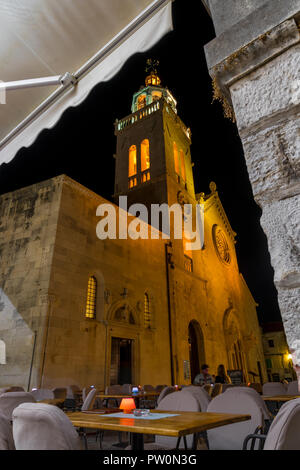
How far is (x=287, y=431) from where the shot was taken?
1.40 meters

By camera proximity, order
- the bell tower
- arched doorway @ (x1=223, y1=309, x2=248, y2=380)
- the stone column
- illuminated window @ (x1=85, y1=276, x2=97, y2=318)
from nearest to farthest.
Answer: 1. the stone column
2. illuminated window @ (x1=85, y1=276, x2=97, y2=318)
3. the bell tower
4. arched doorway @ (x1=223, y1=309, x2=248, y2=380)

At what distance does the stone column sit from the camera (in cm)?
156

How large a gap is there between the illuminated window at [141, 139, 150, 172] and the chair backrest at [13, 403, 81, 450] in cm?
1913

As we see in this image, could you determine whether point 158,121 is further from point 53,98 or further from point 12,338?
point 53,98

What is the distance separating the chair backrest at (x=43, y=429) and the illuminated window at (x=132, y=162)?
19.5 m

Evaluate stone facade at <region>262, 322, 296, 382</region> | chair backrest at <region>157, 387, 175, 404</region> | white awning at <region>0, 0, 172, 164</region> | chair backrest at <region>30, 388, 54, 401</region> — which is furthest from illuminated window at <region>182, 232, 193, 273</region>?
stone facade at <region>262, 322, 296, 382</region>

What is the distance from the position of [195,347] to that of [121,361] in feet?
20.7

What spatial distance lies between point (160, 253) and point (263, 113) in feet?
43.2

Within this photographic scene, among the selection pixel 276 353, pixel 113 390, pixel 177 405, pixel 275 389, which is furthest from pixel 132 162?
pixel 276 353

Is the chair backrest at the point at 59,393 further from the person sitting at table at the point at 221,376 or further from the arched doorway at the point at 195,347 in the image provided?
the arched doorway at the point at 195,347

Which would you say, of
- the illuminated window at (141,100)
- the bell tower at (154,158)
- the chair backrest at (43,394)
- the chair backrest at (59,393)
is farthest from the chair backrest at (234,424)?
the illuminated window at (141,100)

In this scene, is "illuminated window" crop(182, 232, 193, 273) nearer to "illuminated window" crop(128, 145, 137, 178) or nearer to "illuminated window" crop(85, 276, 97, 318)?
"illuminated window" crop(128, 145, 137, 178)

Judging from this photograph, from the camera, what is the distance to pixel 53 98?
2.22m

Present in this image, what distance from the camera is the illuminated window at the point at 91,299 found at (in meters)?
10.4
